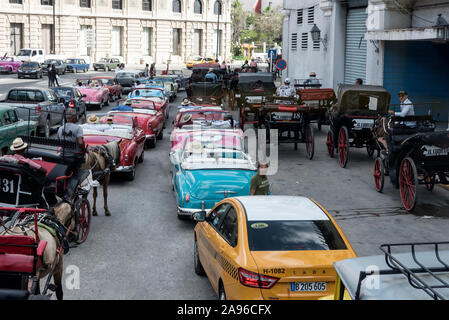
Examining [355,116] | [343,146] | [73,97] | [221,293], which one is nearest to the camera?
[221,293]

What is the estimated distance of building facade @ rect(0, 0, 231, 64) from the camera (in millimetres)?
72375

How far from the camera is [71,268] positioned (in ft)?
30.0

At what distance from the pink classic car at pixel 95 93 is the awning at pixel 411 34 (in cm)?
1364

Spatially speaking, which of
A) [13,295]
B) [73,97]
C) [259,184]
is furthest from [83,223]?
[73,97]

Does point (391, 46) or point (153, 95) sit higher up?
point (391, 46)

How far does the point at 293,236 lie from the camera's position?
22.4ft

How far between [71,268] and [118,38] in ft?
246

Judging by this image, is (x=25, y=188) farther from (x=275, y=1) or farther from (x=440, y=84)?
(x=275, y=1)

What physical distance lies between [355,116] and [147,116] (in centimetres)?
709

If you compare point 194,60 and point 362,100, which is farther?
point 194,60

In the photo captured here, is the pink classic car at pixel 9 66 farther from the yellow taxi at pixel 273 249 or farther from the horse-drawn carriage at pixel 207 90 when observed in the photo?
the yellow taxi at pixel 273 249

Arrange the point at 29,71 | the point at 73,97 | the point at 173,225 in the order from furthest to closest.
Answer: the point at 29,71 < the point at 73,97 < the point at 173,225

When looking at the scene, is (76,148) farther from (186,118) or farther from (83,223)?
(186,118)

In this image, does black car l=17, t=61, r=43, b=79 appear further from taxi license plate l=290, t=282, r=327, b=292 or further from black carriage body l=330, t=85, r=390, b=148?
taxi license plate l=290, t=282, r=327, b=292
